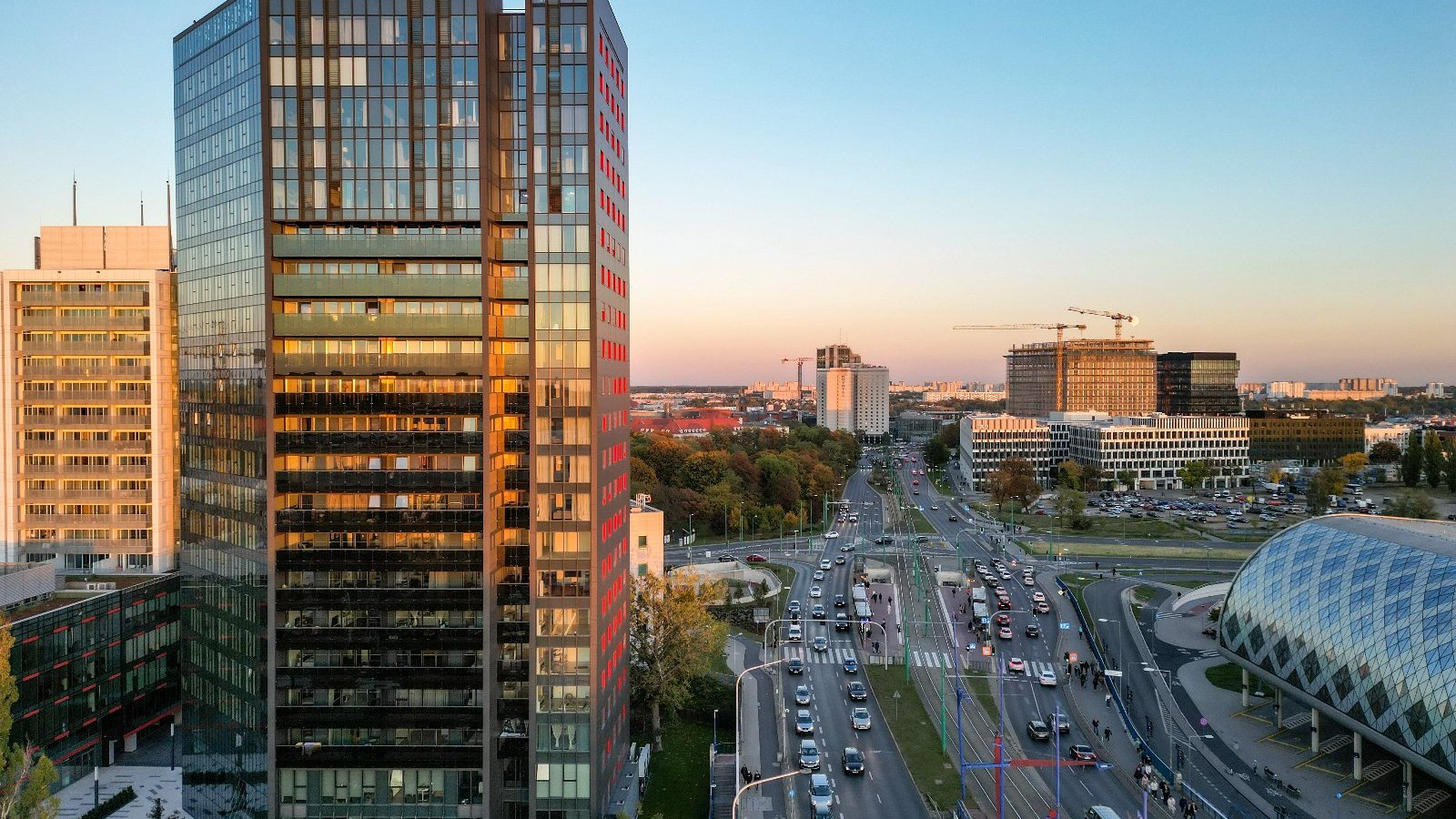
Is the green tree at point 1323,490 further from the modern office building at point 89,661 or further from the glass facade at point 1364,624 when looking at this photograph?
the modern office building at point 89,661

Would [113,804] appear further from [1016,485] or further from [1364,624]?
[1016,485]

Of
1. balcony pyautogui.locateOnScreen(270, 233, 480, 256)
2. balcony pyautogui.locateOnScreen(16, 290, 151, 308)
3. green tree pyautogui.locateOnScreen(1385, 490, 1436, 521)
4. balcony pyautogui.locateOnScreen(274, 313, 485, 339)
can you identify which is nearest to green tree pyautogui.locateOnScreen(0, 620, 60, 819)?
balcony pyautogui.locateOnScreen(274, 313, 485, 339)

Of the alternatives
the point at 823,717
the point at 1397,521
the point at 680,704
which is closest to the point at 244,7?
the point at 680,704

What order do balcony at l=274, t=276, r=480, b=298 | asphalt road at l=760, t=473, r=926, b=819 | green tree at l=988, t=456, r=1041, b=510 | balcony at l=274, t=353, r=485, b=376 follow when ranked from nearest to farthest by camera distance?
balcony at l=274, t=276, r=480, b=298 → balcony at l=274, t=353, r=485, b=376 → asphalt road at l=760, t=473, r=926, b=819 → green tree at l=988, t=456, r=1041, b=510

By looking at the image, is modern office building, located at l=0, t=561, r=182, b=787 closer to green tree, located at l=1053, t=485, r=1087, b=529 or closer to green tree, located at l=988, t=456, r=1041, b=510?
green tree, located at l=1053, t=485, r=1087, b=529

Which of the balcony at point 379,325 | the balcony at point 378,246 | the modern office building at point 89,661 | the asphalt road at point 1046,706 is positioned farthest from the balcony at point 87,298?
the asphalt road at point 1046,706
